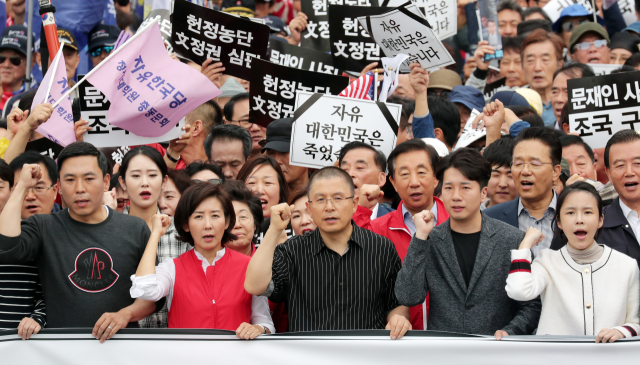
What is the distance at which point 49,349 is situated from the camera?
464 centimetres

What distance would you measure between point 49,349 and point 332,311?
1.65 meters

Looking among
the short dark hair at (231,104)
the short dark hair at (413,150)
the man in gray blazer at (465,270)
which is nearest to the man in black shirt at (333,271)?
the man in gray blazer at (465,270)

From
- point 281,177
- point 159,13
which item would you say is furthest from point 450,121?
point 159,13

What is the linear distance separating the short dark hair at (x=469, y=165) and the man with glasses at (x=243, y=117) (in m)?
3.50

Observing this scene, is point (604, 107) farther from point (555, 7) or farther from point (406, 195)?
point (555, 7)

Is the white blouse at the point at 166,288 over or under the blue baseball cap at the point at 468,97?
under

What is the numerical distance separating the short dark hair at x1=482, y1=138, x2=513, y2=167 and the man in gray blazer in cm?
140

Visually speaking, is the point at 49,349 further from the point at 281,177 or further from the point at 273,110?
the point at 273,110

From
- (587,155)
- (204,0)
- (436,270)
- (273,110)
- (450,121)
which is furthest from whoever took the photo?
(204,0)

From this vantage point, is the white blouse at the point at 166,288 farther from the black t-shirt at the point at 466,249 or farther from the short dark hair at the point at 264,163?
the short dark hair at the point at 264,163

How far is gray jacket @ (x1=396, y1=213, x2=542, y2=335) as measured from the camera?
4617mm

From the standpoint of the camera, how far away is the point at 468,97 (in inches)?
349

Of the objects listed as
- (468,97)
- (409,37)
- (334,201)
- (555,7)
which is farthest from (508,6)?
(334,201)

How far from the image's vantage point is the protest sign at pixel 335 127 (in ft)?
22.6
